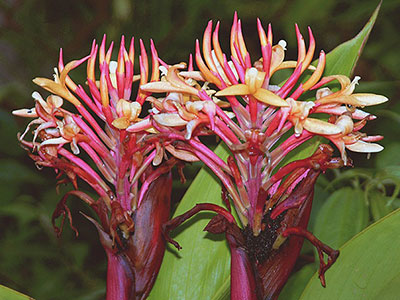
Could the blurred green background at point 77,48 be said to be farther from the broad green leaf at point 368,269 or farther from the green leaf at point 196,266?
the broad green leaf at point 368,269

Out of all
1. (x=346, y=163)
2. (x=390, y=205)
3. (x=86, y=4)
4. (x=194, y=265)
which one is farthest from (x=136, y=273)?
(x=86, y=4)

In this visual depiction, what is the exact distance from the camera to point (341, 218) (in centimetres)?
77

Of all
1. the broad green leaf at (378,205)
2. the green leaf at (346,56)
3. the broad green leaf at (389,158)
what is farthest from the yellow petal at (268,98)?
the broad green leaf at (389,158)

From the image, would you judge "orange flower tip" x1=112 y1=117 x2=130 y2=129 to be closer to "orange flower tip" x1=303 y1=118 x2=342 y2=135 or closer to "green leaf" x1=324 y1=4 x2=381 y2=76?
"orange flower tip" x1=303 y1=118 x2=342 y2=135

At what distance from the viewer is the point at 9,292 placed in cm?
60

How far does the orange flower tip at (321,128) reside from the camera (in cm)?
53

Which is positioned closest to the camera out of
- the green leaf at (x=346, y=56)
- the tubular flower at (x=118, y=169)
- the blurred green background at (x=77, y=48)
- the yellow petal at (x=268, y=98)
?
the yellow petal at (x=268, y=98)

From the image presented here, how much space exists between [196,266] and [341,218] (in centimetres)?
24

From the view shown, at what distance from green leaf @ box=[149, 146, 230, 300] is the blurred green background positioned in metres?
0.47

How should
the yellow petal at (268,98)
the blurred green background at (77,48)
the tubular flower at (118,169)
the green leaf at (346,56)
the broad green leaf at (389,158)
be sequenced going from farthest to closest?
the blurred green background at (77,48)
the broad green leaf at (389,158)
the green leaf at (346,56)
the tubular flower at (118,169)
the yellow petal at (268,98)

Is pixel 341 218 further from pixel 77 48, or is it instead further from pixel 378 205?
pixel 77 48

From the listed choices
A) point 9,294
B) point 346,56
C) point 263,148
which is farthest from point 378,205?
point 9,294

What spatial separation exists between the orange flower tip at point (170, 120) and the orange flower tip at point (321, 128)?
0.45 ft

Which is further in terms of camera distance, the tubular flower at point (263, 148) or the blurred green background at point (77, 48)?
the blurred green background at point (77, 48)
